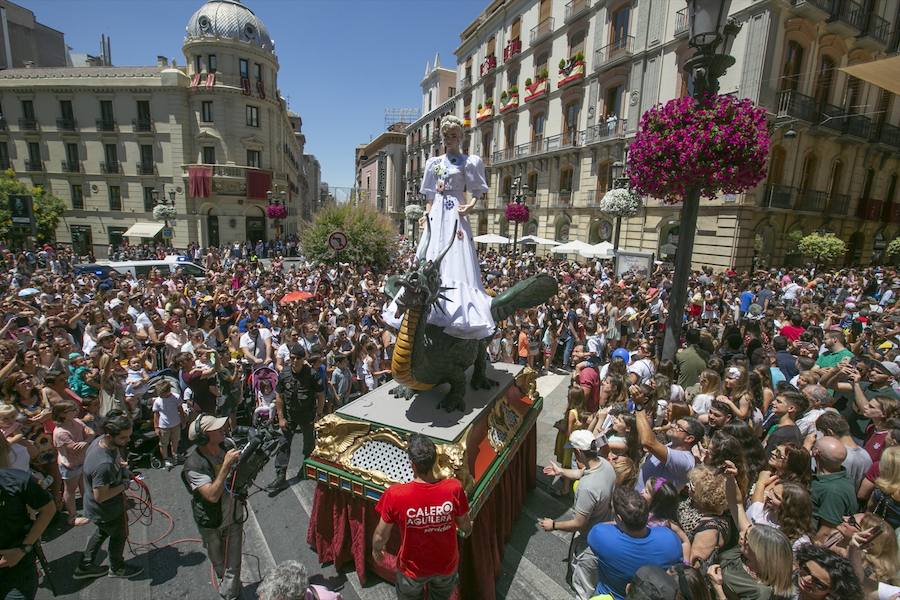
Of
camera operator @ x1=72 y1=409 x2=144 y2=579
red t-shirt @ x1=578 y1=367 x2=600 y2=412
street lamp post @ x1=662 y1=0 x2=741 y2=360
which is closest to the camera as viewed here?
camera operator @ x1=72 y1=409 x2=144 y2=579

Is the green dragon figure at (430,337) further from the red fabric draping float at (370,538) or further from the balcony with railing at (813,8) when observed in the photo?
the balcony with railing at (813,8)

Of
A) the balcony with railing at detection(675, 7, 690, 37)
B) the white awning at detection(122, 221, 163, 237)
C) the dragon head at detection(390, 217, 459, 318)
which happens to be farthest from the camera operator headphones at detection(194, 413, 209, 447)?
the white awning at detection(122, 221, 163, 237)

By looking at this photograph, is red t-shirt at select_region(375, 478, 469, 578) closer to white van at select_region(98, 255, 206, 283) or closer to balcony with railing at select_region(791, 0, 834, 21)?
white van at select_region(98, 255, 206, 283)

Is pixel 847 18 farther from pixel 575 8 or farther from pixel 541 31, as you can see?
pixel 541 31

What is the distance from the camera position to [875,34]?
19250 millimetres

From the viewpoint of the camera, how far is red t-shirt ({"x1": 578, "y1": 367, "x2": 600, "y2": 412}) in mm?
5238

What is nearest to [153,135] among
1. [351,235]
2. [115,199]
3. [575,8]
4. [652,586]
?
[115,199]

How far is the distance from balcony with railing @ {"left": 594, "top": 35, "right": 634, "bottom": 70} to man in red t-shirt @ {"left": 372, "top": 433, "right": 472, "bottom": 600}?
23.3 metres

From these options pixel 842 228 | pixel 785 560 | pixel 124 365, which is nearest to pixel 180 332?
pixel 124 365

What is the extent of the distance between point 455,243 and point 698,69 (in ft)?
13.0

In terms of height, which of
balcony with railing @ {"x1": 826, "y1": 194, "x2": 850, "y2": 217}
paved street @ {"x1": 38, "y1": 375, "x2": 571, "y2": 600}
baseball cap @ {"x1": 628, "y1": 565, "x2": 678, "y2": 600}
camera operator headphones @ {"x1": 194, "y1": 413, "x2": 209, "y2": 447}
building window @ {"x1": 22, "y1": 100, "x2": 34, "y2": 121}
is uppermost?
building window @ {"x1": 22, "y1": 100, "x2": 34, "y2": 121}

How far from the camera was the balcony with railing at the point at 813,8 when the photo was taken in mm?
16047

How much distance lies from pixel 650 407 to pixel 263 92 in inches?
1305

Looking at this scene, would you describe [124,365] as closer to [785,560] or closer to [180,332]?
[180,332]
